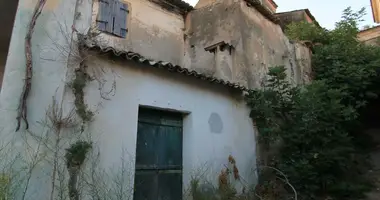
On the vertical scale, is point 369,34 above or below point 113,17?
above

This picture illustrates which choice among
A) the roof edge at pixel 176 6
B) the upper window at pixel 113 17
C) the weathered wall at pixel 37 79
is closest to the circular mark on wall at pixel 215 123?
the weathered wall at pixel 37 79

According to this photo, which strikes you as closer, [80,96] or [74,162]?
[74,162]

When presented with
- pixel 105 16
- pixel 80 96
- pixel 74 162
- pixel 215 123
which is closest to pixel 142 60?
pixel 80 96

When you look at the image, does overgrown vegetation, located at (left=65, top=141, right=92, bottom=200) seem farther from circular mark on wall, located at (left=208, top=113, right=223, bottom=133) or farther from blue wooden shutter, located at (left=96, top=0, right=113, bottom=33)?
blue wooden shutter, located at (left=96, top=0, right=113, bottom=33)

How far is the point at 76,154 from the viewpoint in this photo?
3.74 metres

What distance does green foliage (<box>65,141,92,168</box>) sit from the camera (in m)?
3.73

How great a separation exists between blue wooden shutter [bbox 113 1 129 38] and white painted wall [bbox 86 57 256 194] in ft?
10.8

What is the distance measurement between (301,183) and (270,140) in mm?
1231

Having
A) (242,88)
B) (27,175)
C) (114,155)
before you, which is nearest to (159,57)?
(242,88)

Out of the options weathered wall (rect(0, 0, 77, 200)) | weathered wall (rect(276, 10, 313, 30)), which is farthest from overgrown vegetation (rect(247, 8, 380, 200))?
weathered wall (rect(276, 10, 313, 30))

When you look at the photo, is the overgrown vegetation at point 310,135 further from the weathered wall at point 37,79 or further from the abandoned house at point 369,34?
the abandoned house at point 369,34

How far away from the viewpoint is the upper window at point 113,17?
7.64 meters

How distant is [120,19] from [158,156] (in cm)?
463

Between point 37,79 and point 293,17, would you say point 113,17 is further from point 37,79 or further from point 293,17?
point 293,17
